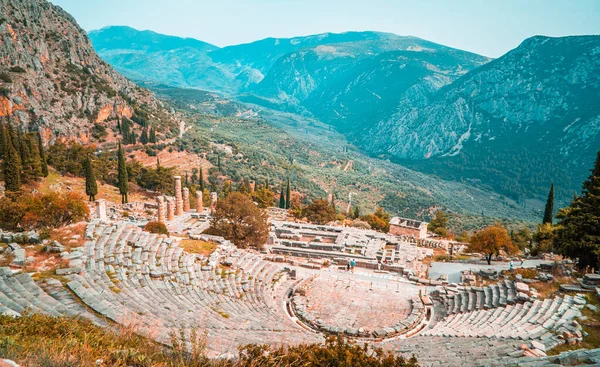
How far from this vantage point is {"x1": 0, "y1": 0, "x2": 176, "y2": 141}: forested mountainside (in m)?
62.9

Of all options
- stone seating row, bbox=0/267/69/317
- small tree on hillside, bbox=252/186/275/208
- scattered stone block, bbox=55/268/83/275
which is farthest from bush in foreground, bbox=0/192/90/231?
small tree on hillside, bbox=252/186/275/208

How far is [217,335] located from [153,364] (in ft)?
15.2

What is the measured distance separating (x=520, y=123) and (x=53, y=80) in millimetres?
174020

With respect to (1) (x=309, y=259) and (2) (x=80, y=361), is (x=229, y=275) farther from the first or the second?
(2) (x=80, y=361)

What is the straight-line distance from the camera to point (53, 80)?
74062mm

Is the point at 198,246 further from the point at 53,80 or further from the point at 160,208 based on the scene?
the point at 53,80

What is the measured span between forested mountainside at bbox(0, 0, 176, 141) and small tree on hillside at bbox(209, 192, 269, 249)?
46.7m

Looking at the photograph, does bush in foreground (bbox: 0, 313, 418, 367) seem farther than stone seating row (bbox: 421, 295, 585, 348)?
No

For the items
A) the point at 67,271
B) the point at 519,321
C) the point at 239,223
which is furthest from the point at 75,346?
the point at 239,223

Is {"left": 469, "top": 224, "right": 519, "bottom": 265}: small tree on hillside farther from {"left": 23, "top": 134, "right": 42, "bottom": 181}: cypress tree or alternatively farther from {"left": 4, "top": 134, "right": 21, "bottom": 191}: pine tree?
{"left": 23, "top": 134, "right": 42, "bottom": 181}: cypress tree

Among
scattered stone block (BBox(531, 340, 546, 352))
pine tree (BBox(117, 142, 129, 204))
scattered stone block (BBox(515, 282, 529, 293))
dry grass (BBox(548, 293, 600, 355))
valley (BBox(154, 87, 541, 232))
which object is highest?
A: scattered stone block (BBox(531, 340, 546, 352))

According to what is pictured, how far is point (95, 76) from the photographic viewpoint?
88.0 meters

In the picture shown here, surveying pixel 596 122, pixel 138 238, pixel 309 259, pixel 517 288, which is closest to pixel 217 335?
pixel 138 238

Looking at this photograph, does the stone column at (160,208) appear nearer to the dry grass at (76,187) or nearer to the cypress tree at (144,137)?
the dry grass at (76,187)
